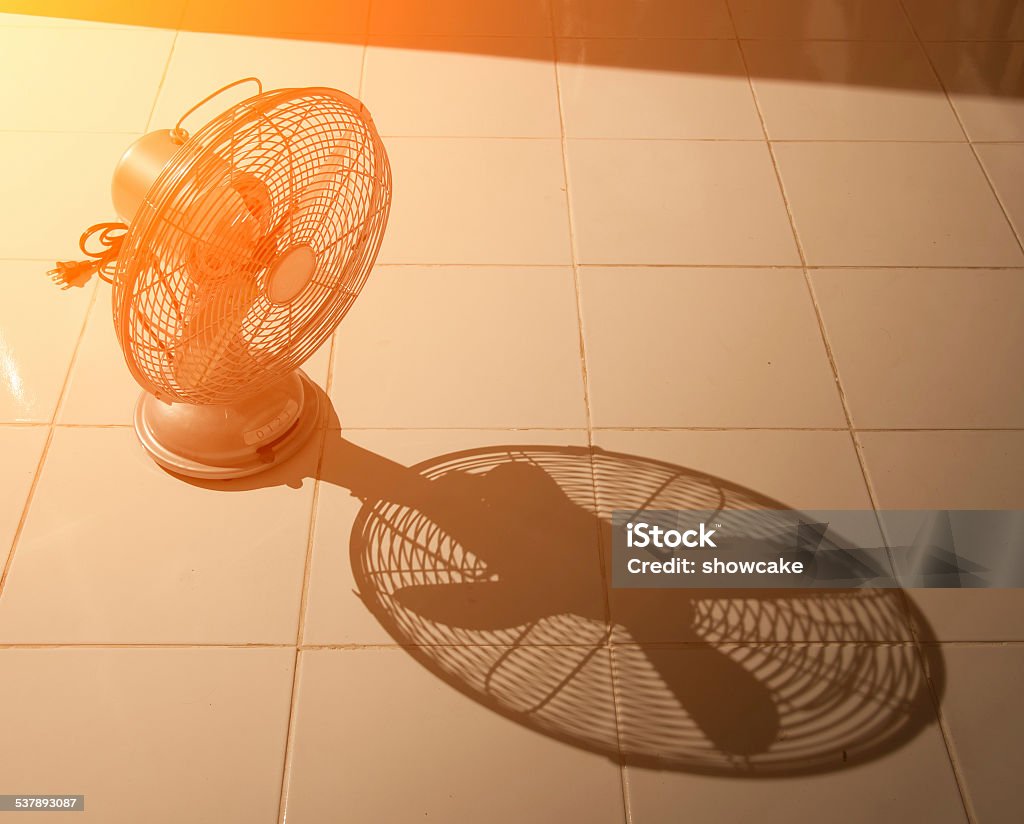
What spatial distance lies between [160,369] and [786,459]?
3.16ft

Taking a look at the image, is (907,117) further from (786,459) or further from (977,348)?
(786,459)

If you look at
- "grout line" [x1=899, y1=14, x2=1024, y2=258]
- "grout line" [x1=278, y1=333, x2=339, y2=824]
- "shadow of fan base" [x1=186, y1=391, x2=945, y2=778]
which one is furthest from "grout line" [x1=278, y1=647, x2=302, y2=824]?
"grout line" [x1=899, y1=14, x2=1024, y2=258]

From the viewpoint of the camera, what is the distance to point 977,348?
179 cm

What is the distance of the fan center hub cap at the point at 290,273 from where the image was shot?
1214 mm

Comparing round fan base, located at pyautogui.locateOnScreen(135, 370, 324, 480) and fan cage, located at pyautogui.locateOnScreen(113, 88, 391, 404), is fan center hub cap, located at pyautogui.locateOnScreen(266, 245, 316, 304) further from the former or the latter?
round fan base, located at pyautogui.locateOnScreen(135, 370, 324, 480)

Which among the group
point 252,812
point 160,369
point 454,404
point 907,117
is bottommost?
point 252,812

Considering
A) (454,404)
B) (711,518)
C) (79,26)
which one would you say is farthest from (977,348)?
(79,26)

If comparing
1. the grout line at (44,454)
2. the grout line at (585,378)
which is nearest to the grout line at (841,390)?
the grout line at (585,378)

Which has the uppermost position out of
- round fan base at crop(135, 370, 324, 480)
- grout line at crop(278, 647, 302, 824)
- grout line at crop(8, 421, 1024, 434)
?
round fan base at crop(135, 370, 324, 480)

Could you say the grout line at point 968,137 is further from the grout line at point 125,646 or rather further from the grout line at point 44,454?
the grout line at point 44,454

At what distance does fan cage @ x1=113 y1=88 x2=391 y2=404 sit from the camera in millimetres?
1063

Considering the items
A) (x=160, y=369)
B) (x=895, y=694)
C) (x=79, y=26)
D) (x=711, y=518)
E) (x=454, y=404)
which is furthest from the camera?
(x=79, y=26)

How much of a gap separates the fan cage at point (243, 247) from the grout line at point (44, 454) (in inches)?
15.6

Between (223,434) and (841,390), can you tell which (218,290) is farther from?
(841,390)
